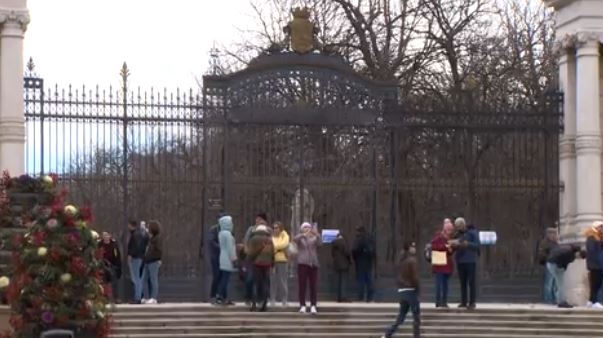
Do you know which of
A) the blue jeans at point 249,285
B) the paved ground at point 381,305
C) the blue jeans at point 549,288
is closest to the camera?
the paved ground at point 381,305

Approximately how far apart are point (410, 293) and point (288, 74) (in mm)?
6436

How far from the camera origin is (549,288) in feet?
98.6

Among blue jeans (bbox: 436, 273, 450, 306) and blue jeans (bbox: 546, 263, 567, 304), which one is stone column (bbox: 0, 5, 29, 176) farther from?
blue jeans (bbox: 546, 263, 567, 304)

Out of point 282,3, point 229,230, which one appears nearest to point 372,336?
point 229,230

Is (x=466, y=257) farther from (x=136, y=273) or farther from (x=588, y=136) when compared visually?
(x=136, y=273)

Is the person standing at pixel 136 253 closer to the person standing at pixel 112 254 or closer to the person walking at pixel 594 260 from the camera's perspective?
the person standing at pixel 112 254

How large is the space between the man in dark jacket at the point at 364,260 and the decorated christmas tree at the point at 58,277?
411 inches

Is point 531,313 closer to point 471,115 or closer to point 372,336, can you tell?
point 372,336

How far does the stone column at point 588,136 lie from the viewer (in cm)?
3066

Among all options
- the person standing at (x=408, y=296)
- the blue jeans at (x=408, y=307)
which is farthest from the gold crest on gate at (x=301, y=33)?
the blue jeans at (x=408, y=307)

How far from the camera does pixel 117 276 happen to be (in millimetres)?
27625

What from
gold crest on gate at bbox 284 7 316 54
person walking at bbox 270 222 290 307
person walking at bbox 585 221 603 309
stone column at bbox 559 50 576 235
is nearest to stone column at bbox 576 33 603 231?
stone column at bbox 559 50 576 235

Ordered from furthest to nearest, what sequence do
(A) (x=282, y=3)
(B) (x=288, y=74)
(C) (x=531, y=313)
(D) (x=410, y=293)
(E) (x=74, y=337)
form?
(A) (x=282, y=3) < (B) (x=288, y=74) < (C) (x=531, y=313) < (D) (x=410, y=293) < (E) (x=74, y=337)

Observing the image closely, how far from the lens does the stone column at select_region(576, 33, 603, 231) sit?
101 feet
